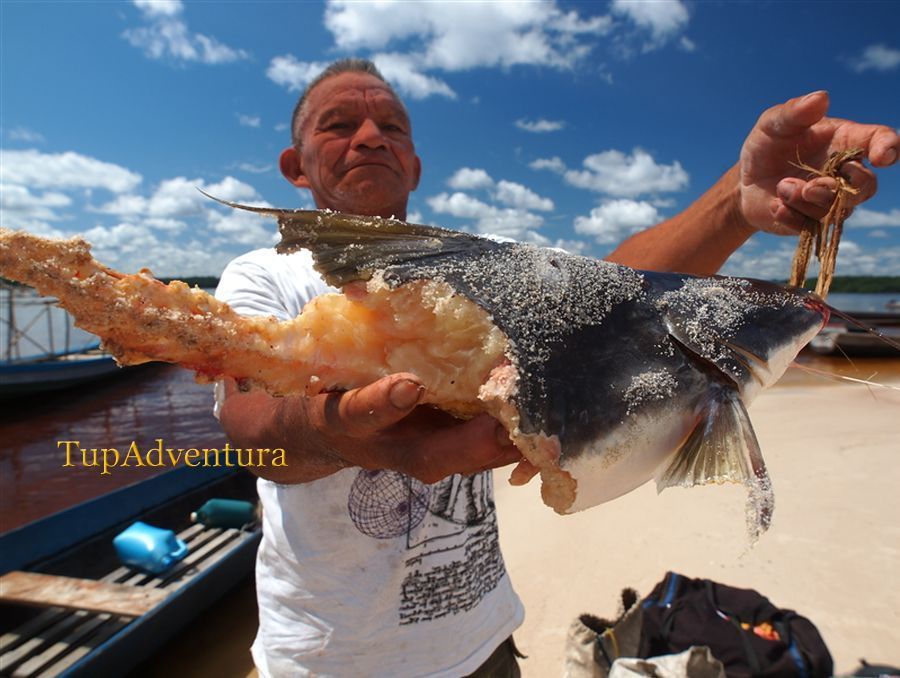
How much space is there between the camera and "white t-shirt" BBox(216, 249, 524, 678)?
2.29m

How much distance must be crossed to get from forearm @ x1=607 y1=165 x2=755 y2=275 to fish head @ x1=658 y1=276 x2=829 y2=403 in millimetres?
815

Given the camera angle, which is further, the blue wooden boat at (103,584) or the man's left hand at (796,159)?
the blue wooden boat at (103,584)

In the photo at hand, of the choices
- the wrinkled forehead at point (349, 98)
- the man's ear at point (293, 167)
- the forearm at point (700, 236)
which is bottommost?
the forearm at point (700, 236)

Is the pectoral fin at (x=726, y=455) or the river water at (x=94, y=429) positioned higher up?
the pectoral fin at (x=726, y=455)

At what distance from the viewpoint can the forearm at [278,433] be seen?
1748 mm

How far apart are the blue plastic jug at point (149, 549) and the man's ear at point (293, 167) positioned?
5.06m

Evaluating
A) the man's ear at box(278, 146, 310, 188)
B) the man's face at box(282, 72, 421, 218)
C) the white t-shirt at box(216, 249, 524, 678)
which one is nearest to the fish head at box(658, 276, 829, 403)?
the white t-shirt at box(216, 249, 524, 678)

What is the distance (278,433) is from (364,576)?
0.89 m

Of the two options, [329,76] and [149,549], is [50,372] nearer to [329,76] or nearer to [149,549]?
[149,549]

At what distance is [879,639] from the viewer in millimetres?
5039

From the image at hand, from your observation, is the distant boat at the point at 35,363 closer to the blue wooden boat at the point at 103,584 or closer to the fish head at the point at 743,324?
the blue wooden boat at the point at 103,584

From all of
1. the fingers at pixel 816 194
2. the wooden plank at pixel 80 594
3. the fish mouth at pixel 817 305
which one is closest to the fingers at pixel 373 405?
the fish mouth at pixel 817 305

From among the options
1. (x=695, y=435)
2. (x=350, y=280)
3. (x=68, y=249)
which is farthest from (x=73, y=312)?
(x=695, y=435)

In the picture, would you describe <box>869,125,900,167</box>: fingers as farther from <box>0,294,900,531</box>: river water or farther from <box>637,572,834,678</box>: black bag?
<box>0,294,900,531</box>: river water
